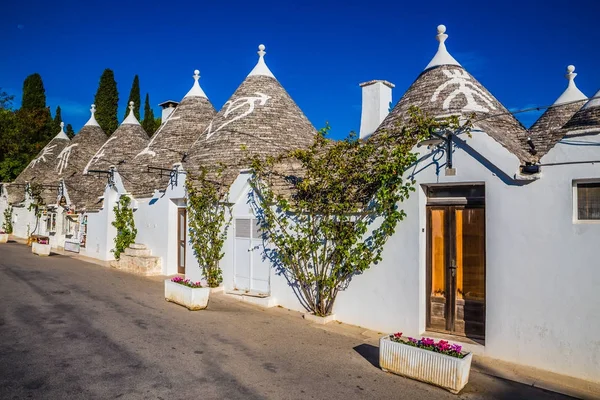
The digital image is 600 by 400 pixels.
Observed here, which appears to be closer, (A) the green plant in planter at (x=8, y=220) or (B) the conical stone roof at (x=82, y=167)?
(B) the conical stone roof at (x=82, y=167)

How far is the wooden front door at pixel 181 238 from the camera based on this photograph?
50.0 feet

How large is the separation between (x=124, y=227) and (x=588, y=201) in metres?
15.5

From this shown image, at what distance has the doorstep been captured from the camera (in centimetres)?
1031

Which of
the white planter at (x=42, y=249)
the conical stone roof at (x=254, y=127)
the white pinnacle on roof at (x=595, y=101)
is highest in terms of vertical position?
the conical stone roof at (x=254, y=127)

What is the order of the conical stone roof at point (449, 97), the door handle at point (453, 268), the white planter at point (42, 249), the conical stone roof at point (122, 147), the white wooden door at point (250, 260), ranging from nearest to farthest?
the door handle at point (453, 268)
the white wooden door at point (250, 260)
the conical stone roof at point (449, 97)
the white planter at point (42, 249)
the conical stone roof at point (122, 147)

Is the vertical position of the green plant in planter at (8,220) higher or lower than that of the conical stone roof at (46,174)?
lower

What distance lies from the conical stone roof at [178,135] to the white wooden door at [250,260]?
22.4 ft

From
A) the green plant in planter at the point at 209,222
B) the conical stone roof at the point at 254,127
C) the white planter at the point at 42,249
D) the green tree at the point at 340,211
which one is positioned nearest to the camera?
the green tree at the point at 340,211

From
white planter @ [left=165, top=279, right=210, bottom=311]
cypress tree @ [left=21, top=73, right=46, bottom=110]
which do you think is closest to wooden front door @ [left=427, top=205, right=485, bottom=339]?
white planter @ [left=165, top=279, right=210, bottom=311]

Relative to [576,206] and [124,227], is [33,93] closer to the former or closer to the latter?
[124,227]

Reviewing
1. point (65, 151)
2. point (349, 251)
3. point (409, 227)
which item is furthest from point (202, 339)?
point (65, 151)

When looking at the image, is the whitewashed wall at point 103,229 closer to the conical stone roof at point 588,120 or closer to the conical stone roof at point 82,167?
the conical stone roof at point 82,167

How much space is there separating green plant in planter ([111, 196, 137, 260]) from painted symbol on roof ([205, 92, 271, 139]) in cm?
431

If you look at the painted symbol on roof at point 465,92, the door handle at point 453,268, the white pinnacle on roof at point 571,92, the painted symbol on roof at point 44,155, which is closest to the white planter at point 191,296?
the door handle at point 453,268
